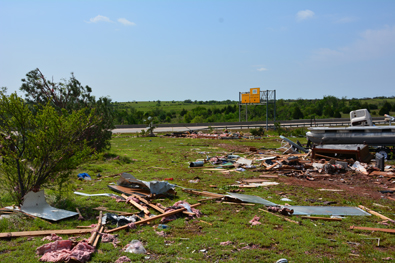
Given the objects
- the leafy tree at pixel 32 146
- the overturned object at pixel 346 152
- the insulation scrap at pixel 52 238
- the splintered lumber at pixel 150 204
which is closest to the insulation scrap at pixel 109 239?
the insulation scrap at pixel 52 238

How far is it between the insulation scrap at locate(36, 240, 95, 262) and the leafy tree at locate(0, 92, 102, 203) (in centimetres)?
248

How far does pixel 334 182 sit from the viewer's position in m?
12.2

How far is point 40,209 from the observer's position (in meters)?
7.19

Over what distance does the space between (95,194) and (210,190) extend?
3728 mm

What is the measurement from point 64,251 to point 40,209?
2.52 meters

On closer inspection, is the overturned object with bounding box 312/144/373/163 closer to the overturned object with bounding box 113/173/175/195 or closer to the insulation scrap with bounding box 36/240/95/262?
the overturned object with bounding box 113/173/175/195

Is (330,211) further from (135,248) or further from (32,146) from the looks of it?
(32,146)

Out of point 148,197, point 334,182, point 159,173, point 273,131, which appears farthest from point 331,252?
point 273,131

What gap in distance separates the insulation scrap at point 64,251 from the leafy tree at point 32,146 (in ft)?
8.14

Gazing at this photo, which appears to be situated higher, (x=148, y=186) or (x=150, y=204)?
(x=148, y=186)

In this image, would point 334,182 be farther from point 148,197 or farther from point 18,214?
point 18,214

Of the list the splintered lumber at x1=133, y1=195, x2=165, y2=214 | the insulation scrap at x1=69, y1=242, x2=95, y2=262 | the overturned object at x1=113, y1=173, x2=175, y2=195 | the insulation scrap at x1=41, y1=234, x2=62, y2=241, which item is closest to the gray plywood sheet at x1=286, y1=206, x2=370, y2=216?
the splintered lumber at x1=133, y1=195, x2=165, y2=214

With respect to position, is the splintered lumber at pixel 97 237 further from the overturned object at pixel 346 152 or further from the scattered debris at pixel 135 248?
the overturned object at pixel 346 152

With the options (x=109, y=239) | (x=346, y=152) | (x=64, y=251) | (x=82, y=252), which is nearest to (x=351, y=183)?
(x=346, y=152)
